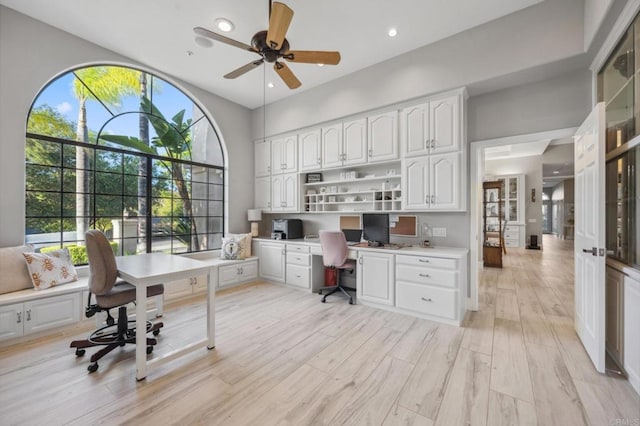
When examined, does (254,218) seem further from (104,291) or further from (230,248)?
(104,291)

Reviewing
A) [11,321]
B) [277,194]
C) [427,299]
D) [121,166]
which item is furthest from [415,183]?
[11,321]

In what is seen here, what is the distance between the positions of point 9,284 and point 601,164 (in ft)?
17.8

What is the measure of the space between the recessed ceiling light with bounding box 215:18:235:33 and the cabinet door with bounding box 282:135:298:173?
1998 mm

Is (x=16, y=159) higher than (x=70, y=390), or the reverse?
(x=16, y=159)

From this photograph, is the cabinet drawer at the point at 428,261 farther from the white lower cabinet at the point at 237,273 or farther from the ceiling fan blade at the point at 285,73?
the white lower cabinet at the point at 237,273

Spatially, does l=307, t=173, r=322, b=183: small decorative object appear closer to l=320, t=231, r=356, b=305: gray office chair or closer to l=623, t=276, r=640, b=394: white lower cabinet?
l=320, t=231, r=356, b=305: gray office chair

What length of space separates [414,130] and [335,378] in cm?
306

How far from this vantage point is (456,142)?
3.13 m

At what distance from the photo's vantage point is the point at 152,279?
1972 millimetres

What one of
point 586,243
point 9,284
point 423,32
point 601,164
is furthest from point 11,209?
point 586,243

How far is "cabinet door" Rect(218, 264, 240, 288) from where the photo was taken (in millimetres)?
4195

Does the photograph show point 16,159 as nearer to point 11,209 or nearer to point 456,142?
point 11,209

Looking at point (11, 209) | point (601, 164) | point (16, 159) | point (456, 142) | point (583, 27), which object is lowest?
point (11, 209)

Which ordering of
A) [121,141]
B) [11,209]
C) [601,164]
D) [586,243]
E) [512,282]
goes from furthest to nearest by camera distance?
[512,282] → [121,141] → [11,209] → [586,243] → [601,164]
